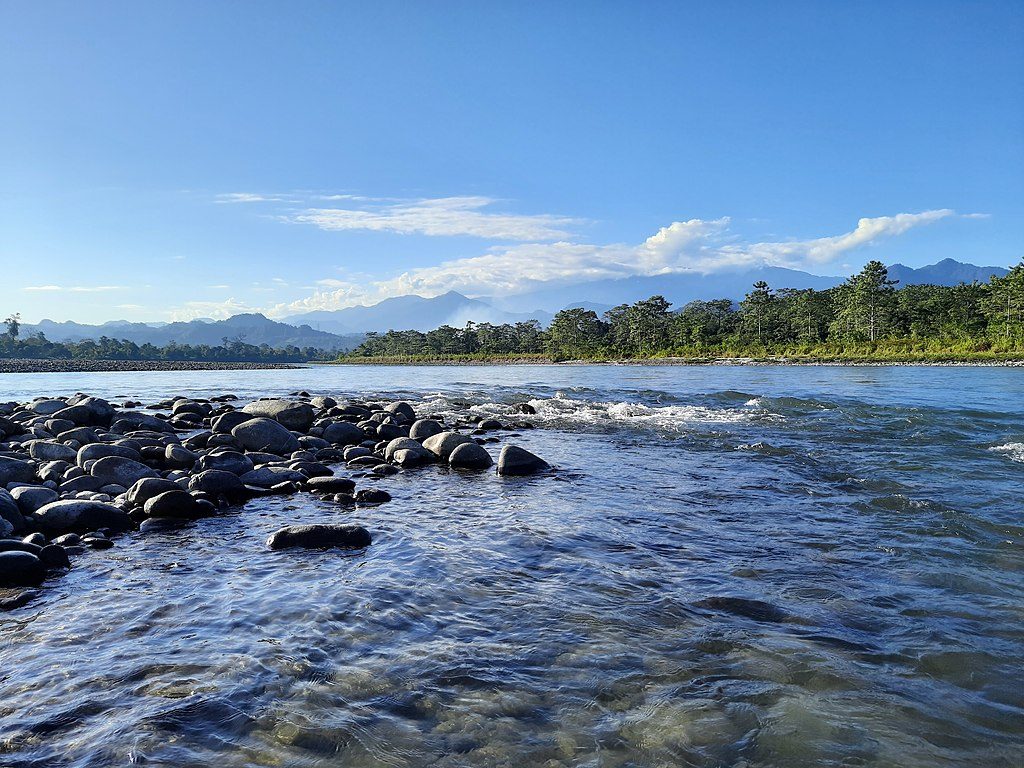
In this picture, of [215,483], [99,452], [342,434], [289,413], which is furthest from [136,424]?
[215,483]

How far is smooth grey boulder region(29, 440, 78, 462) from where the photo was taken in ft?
36.4

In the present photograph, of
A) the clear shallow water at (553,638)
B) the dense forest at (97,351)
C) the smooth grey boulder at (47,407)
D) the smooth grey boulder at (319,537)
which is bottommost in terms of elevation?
the clear shallow water at (553,638)

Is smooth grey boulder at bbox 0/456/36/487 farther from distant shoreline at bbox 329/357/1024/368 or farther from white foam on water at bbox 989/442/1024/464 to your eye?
distant shoreline at bbox 329/357/1024/368

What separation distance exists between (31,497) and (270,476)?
10.3 ft

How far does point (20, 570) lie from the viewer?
5520 millimetres

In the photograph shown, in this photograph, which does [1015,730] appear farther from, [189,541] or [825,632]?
[189,541]

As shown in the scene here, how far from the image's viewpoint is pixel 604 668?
3.95 meters

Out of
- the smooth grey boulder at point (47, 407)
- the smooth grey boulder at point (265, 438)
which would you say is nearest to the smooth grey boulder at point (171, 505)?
the smooth grey boulder at point (265, 438)

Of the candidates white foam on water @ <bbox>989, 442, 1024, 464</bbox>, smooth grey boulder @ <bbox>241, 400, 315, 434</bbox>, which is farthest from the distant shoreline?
smooth grey boulder @ <bbox>241, 400, 315, 434</bbox>

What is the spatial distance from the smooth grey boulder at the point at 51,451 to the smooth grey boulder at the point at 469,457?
23.6 ft

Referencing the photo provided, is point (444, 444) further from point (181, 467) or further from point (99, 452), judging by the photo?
point (99, 452)

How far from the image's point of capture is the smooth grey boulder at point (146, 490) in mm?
8078

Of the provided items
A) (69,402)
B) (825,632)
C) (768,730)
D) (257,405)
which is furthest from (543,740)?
(69,402)

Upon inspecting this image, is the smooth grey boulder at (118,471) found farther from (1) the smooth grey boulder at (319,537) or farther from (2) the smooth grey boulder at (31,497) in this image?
(1) the smooth grey boulder at (319,537)
